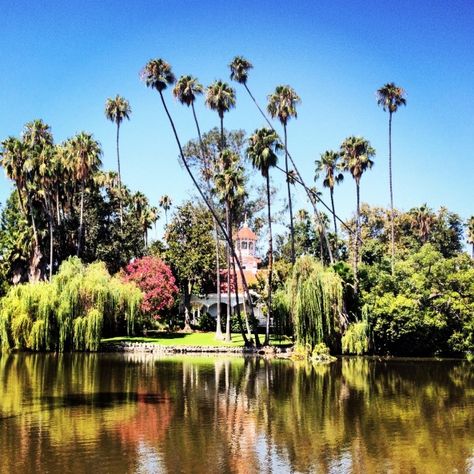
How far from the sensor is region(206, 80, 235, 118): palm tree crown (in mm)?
52531

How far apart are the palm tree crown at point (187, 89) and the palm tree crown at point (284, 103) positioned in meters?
6.57

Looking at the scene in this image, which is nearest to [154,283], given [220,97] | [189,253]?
[189,253]

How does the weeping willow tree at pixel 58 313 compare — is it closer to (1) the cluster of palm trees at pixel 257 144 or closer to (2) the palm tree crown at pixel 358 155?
(1) the cluster of palm trees at pixel 257 144

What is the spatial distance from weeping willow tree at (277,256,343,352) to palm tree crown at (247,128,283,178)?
28.8 ft

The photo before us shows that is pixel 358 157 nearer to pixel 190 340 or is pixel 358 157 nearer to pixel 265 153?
pixel 265 153

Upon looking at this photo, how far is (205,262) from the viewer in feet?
204

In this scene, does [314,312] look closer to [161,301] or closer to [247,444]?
[161,301]

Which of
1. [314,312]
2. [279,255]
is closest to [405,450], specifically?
→ [314,312]

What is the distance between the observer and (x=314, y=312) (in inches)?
1738

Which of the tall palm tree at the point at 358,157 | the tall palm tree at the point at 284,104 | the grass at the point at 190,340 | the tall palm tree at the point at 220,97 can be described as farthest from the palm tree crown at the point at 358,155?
the grass at the point at 190,340

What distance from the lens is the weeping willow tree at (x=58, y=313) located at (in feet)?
149

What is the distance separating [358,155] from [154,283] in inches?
908

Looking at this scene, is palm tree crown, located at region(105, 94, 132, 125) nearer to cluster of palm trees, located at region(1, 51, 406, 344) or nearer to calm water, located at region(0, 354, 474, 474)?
cluster of palm trees, located at region(1, 51, 406, 344)

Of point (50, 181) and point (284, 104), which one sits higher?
point (284, 104)
